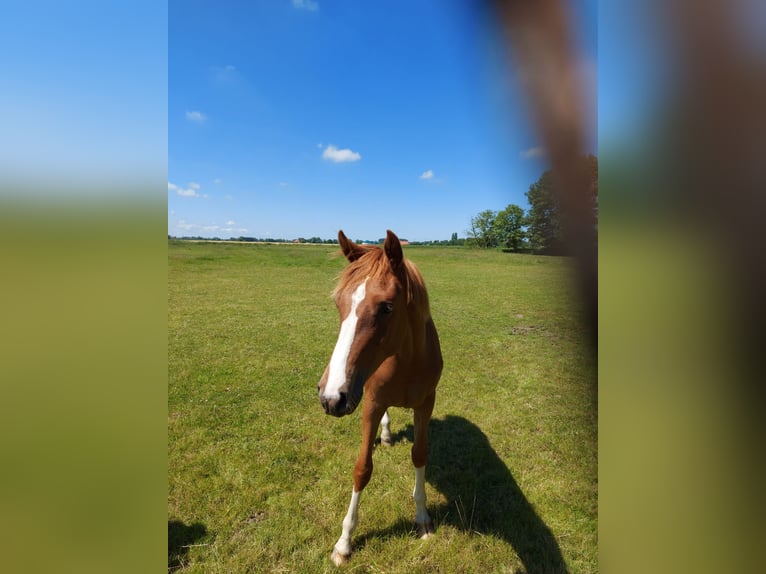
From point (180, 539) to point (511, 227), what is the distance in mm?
3136

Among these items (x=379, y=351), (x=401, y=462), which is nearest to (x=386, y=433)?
(x=401, y=462)

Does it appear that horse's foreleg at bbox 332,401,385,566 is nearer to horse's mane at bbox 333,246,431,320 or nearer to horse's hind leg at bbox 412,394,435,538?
horse's hind leg at bbox 412,394,435,538

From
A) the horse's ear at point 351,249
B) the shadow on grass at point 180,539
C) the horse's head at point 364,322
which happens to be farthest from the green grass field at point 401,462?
the horse's head at point 364,322

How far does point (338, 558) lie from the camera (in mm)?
2266

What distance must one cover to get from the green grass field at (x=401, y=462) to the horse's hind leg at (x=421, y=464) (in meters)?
0.09

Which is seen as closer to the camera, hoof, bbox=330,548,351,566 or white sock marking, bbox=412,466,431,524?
hoof, bbox=330,548,351,566

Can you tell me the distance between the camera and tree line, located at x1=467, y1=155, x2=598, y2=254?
49 centimetres

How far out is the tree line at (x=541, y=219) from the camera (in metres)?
0.49

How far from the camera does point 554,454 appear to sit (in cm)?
342

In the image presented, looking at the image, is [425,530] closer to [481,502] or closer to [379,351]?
[481,502]

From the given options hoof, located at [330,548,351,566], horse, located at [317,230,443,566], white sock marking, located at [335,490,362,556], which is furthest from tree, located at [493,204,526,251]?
hoof, located at [330,548,351,566]

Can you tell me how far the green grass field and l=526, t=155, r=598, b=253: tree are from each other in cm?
3
